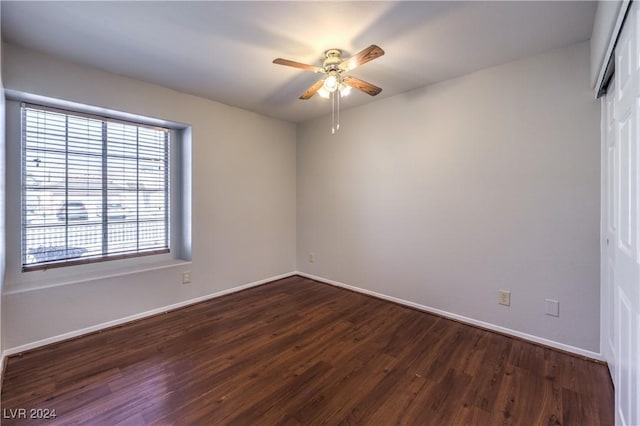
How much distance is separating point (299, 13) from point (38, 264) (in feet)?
10.0

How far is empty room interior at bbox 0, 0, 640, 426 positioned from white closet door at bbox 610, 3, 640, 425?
23mm

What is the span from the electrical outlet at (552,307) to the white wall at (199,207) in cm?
317

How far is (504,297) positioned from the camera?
2.54m

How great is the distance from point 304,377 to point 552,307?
2108 millimetres

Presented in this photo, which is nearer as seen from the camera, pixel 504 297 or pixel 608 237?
pixel 608 237

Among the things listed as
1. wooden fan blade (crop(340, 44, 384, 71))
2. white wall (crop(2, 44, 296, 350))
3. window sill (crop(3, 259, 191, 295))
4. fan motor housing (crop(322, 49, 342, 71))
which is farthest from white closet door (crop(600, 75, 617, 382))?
window sill (crop(3, 259, 191, 295))

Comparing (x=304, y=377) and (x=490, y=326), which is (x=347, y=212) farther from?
(x=304, y=377)

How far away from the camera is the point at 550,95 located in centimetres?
227

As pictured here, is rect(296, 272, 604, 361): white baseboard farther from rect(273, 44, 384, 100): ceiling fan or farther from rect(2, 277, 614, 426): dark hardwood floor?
rect(273, 44, 384, 100): ceiling fan

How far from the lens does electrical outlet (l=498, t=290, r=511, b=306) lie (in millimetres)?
2514

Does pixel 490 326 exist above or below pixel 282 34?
below

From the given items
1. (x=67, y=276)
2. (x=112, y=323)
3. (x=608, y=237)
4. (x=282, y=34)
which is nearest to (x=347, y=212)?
(x=282, y=34)

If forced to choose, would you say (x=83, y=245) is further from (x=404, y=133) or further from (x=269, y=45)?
(x=404, y=133)

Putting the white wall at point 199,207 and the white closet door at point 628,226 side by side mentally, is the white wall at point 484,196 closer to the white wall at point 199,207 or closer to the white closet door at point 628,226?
the white closet door at point 628,226
